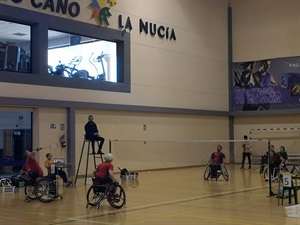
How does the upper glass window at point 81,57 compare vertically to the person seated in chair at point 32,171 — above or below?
above

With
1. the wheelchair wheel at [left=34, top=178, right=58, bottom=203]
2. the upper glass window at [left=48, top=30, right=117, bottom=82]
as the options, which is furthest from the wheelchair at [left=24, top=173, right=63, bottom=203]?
the upper glass window at [left=48, top=30, right=117, bottom=82]

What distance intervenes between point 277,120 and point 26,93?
17.5 meters

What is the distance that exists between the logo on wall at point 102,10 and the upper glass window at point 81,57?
3.41 feet

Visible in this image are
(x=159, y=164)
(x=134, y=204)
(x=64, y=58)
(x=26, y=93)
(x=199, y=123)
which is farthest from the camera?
(x=199, y=123)

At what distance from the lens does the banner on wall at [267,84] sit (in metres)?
31.3

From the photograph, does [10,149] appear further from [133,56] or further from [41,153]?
[133,56]

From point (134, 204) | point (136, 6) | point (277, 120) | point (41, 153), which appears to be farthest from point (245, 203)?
point (277, 120)

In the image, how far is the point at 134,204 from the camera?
1396 centimetres

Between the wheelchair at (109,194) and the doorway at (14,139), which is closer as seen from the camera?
the wheelchair at (109,194)

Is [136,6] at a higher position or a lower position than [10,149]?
higher

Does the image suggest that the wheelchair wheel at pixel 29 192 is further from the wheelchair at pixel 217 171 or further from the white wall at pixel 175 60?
the wheelchair at pixel 217 171

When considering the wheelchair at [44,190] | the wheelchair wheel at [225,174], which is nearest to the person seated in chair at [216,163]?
the wheelchair wheel at [225,174]

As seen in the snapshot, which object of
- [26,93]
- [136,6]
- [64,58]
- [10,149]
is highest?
[136,6]

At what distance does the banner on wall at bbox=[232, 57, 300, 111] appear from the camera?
1233 inches
